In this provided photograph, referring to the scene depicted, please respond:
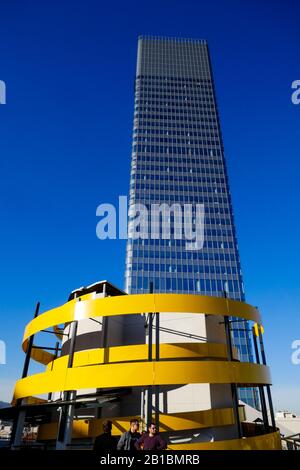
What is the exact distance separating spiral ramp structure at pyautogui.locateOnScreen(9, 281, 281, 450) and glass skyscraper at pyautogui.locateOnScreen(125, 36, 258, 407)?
49303 millimetres

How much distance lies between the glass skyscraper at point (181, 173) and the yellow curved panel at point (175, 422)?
50122 millimetres

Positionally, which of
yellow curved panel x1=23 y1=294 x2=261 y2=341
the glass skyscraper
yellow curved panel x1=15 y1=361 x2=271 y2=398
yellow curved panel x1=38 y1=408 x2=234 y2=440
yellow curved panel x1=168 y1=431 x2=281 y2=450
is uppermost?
the glass skyscraper

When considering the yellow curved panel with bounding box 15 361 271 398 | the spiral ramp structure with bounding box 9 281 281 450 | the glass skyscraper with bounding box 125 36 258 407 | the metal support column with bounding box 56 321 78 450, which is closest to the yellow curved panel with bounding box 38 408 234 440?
the spiral ramp structure with bounding box 9 281 281 450

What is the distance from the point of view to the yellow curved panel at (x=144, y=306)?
1566 cm

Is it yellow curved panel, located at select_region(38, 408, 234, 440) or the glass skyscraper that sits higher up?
the glass skyscraper

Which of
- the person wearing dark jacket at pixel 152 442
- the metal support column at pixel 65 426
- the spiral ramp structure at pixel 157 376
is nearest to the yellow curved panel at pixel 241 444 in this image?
the spiral ramp structure at pixel 157 376

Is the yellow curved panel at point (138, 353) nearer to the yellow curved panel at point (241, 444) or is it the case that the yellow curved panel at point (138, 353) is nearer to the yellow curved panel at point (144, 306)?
the yellow curved panel at point (144, 306)

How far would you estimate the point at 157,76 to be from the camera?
374 feet

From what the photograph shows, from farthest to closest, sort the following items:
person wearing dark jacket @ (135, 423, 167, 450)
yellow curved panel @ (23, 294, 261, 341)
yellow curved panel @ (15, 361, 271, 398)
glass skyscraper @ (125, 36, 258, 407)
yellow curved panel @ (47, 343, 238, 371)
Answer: glass skyscraper @ (125, 36, 258, 407) < yellow curved panel @ (47, 343, 238, 371) < yellow curved panel @ (23, 294, 261, 341) < yellow curved panel @ (15, 361, 271, 398) < person wearing dark jacket @ (135, 423, 167, 450)

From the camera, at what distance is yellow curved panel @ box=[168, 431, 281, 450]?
1307 centimetres

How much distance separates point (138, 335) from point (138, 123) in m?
87.7

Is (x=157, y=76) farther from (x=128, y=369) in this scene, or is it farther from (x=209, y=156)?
(x=128, y=369)

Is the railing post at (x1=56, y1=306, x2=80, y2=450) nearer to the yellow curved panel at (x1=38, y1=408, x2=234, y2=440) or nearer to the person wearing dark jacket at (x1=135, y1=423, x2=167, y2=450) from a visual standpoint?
the yellow curved panel at (x1=38, y1=408, x2=234, y2=440)
